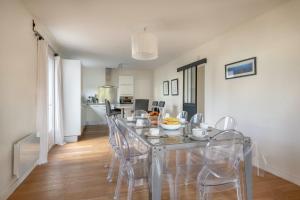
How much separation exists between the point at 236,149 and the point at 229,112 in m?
2.11

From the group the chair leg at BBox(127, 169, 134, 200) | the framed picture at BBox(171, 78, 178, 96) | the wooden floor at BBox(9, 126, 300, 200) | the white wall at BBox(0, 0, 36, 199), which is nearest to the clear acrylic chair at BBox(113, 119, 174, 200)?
the chair leg at BBox(127, 169, 134, 200)

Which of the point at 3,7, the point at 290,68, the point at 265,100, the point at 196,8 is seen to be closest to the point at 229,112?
the point at 265,100

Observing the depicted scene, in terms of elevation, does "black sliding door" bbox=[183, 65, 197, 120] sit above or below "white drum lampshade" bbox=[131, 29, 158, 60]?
below

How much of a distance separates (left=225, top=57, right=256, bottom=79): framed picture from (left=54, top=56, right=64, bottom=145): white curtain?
3524 mm

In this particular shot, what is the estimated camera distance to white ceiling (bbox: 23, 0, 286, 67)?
2.49 m

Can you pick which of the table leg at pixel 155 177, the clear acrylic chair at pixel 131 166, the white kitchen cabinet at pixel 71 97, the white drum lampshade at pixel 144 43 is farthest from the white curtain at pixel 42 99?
the table leg at pixel 155 177

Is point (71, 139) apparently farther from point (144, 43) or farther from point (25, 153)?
point (144, 43)

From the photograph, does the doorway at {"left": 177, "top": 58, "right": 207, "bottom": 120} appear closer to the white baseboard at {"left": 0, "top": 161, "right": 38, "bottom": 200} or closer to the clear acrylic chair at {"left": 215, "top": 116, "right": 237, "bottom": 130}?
the clear acrylic chair at {"left": 215, "top": 116, "right": 237, "bottom": 130}

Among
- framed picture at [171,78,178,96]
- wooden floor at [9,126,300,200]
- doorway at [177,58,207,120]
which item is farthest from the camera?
framed picture at [171,78,178,96]

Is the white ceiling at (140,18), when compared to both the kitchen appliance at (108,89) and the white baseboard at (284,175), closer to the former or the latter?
the white baseboard at (284,175)

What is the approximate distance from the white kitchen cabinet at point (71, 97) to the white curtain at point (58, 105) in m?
0.22

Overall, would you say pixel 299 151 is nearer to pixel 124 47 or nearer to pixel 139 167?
pixel 139 167

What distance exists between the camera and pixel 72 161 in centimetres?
327

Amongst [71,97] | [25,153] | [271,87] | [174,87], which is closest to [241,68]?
[271,87]
